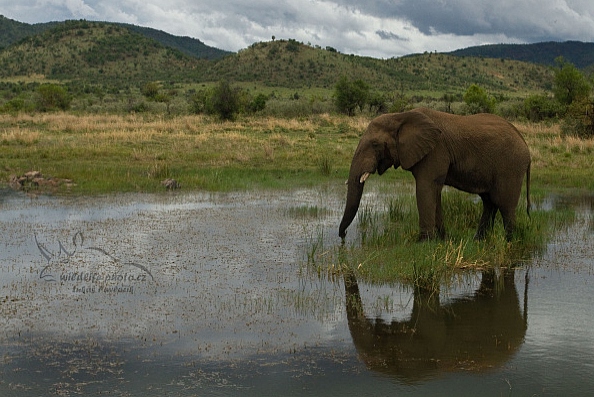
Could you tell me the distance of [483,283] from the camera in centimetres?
969

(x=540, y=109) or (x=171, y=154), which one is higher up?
(x=540, y=109)

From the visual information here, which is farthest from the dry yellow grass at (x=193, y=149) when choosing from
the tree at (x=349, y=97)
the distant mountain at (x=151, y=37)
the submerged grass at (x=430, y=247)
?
the distant mountain at (x=151, y=37)

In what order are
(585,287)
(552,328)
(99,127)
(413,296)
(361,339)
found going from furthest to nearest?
(99,127) → (585,287) → (413,296) → (552,328) → (361,339)

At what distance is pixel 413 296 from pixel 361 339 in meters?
1.73

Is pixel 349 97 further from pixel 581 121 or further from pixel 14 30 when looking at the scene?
pixel 14 30

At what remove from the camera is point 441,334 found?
25.0ft

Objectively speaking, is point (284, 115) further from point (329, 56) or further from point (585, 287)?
point (329, 56)

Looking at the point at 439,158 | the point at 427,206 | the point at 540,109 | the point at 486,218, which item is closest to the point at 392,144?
the point at 439,158

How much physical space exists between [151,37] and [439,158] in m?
152

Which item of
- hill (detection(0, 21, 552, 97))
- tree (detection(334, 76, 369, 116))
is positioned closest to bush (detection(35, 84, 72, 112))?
tree (detection(334, 76, 369, 116))

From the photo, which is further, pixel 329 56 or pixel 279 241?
pixel 329 56

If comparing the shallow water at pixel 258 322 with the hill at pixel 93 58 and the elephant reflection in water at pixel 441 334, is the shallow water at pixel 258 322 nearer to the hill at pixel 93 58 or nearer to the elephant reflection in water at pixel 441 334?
the elephant reflection in water at pixel 441 334

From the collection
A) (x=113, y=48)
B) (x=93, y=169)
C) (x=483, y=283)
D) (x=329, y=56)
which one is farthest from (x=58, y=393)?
(x=113, y=48)

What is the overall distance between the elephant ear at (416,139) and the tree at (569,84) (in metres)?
29.6
